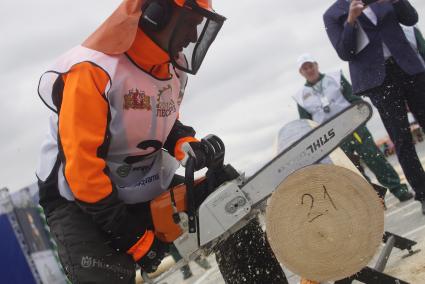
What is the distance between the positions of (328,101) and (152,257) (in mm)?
3266

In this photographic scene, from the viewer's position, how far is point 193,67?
2.57 meters

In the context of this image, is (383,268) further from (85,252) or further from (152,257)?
(85,252)

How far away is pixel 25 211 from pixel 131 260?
725 cm

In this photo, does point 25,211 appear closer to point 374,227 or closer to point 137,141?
point 137,141

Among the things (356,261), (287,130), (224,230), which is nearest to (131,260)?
(224,230)

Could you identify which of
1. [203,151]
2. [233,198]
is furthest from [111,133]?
[233,198]

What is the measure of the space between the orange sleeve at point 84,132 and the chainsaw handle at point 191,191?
0.43 metres

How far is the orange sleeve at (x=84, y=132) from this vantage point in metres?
2.03

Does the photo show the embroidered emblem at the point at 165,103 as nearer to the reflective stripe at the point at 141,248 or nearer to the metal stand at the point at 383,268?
the reflective stripe at the point at 141,248

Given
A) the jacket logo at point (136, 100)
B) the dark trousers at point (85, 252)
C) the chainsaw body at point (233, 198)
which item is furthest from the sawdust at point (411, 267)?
the jacket logo at point (136, 100)

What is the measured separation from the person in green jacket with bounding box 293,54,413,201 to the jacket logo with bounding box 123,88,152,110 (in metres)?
2.96

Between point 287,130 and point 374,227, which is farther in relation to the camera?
point 287,130

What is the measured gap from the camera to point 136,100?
2.31 meters

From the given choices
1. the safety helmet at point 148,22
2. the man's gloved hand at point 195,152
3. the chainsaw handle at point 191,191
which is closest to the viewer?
the safety helmet at point 148,22
